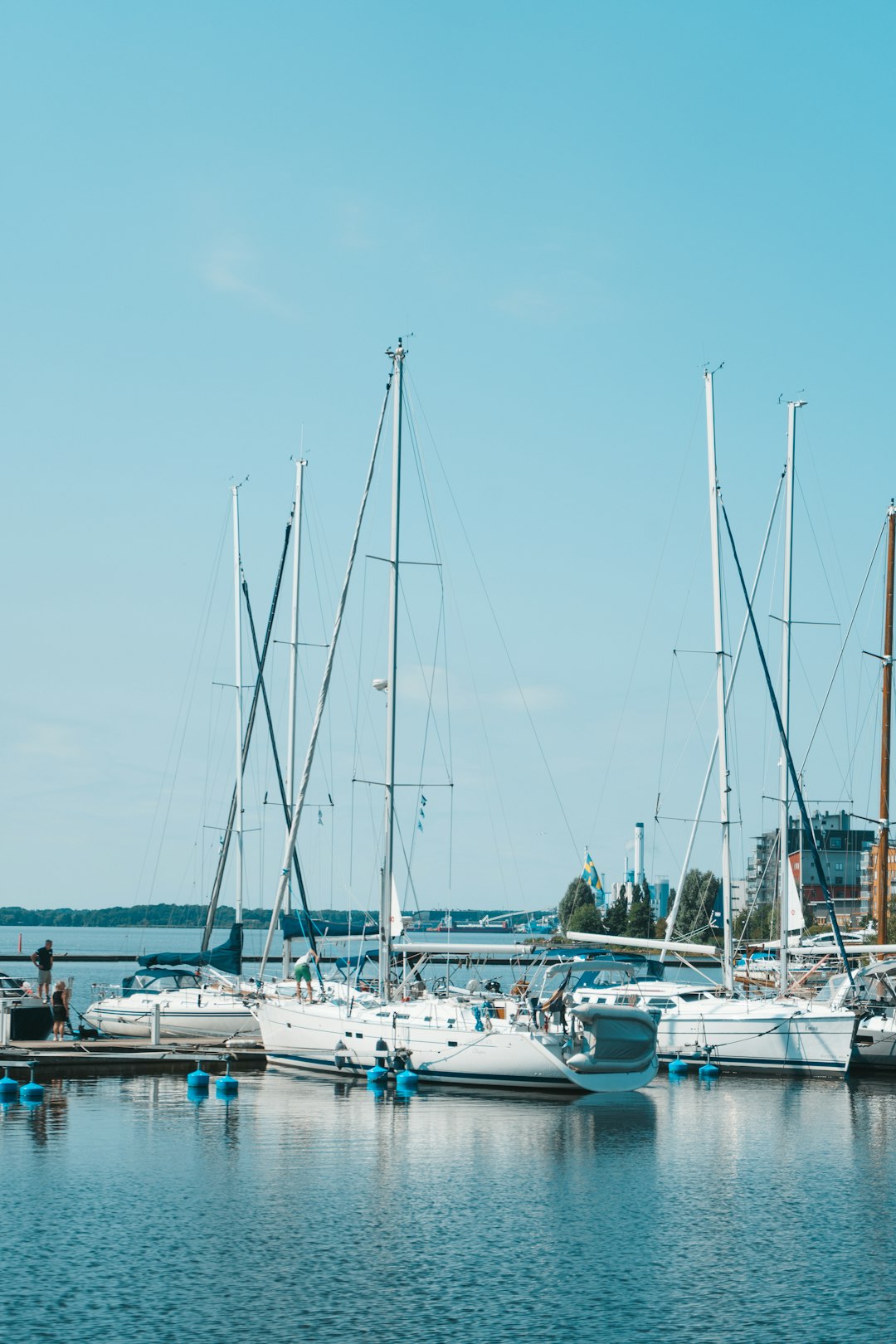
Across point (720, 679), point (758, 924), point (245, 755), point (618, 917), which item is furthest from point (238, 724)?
point (618, 917)

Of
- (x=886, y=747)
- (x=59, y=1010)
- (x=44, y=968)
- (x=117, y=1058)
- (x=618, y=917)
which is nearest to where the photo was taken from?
(x=117, y=1058)

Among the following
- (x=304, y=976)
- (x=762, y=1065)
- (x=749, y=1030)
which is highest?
(x=304, y=976)

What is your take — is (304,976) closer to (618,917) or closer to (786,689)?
(786,689)

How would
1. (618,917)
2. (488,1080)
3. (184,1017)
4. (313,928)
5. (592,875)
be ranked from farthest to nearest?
(618,917) → (592,875) → (184,1017) → (313,928) → (488,1080)

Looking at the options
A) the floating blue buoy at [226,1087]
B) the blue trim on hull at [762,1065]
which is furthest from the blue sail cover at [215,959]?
the blue trim on hull at [762,1065]

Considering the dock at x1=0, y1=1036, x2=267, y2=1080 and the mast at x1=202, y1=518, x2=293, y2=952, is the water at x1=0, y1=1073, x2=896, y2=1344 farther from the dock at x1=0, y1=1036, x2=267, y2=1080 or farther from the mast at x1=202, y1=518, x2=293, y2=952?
the mast at x1=202, y1=518, x2=293, y2=952

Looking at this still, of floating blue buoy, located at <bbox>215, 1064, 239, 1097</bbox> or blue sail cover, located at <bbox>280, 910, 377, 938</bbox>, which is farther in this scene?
blue sail cover, located at <bbox>280, 910, 377, 938</bbox>

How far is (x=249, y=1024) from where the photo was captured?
51.9 m

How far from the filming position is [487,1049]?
1567 inches

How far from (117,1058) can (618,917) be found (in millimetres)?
125166

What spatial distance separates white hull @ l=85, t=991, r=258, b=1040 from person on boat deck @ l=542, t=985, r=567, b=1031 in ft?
51.0

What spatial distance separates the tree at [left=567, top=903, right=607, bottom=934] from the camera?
504 feet

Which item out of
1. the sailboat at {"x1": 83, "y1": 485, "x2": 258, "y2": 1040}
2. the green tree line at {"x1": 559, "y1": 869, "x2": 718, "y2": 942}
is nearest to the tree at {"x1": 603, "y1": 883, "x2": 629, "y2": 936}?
the green tree line at {"x1": 559, "y1": 869, "x2": 718, "y2": 942}

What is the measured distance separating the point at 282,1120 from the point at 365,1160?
584 cm
